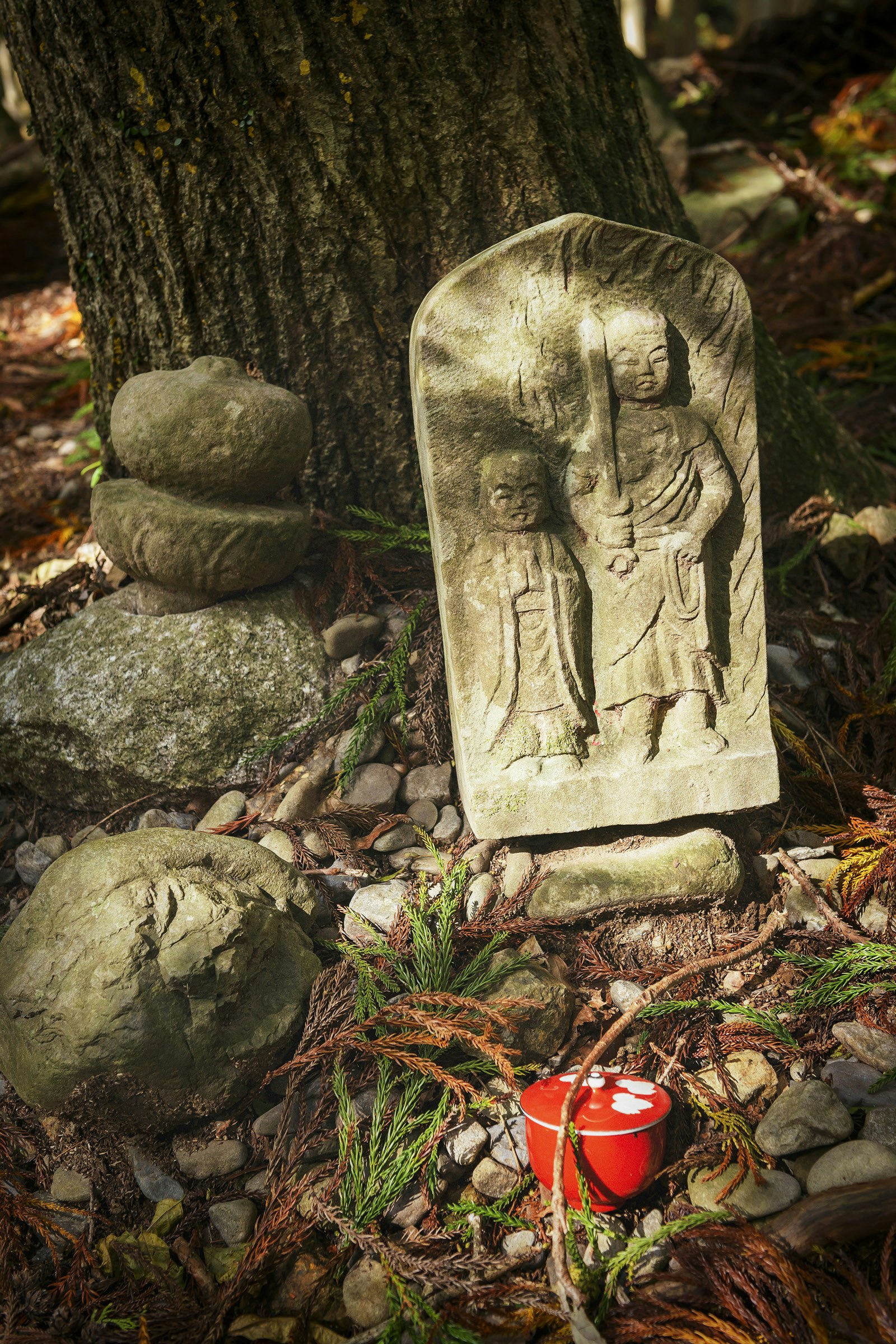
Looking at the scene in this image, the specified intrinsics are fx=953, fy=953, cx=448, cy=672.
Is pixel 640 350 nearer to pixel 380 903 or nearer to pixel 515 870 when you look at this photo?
pixel 515 870

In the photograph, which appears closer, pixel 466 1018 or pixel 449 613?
pixel 466 1018

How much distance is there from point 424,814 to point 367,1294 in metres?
1.24

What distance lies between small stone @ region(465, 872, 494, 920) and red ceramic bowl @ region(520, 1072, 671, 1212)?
0.56 m

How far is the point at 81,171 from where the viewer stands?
3.08 m

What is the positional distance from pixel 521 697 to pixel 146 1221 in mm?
1465

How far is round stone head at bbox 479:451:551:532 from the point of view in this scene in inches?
91.2

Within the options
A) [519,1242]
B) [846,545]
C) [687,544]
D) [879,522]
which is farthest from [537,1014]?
[879,522]

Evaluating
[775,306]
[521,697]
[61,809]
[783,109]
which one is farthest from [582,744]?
[783,109]

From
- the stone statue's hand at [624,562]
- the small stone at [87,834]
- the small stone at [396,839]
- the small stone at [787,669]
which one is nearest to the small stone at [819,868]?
the small stone at [787,669]

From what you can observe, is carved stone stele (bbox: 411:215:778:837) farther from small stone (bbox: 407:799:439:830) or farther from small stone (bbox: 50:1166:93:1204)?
small stone (bbox: 50:1166:93:1204)

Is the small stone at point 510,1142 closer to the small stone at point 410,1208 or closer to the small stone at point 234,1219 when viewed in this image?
the small stone at point 410,1208

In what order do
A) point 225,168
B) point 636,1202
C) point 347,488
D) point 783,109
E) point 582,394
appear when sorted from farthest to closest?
point 783,109 < point 347,488 < point 225,168 < point 582,394 < point 636,1202

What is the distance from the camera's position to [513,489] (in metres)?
2.32

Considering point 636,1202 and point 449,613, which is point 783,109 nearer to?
point 449,613
